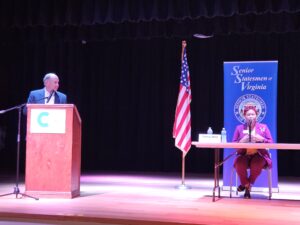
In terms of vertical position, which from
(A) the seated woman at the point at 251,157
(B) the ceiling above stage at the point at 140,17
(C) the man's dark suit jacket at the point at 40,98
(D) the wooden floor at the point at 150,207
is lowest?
(D) the wooden floor at the point at 150,207

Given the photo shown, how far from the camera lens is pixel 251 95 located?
22.3 ft

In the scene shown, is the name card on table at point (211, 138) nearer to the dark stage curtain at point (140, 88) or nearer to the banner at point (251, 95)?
the banner at point (251, 95)

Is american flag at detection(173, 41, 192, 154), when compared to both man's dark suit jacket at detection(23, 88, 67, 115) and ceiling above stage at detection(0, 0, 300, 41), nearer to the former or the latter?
ceiling above stage at detection(0, 0, 300, 41)

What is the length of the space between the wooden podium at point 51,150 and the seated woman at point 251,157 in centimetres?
203

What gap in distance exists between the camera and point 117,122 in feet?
33.2

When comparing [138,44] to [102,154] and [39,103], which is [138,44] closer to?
[102,154]

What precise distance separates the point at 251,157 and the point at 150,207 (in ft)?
5.67

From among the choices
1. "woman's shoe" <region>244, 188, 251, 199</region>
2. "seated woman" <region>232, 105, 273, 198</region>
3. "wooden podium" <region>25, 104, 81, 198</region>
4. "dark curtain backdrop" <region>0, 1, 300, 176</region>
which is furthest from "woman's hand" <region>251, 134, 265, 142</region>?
"dark curtain backdrop" <region>0, 1, 300, 176</region>

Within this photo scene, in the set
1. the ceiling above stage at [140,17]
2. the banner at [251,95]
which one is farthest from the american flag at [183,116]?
the ceiling above stage at [140,17]

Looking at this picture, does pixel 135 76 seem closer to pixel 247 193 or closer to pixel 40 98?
pixel 40 98

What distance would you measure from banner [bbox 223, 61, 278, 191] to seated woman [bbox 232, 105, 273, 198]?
→ 48 centimetres

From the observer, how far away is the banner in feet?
22.0

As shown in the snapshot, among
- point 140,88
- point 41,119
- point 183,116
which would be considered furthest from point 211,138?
point 140,88

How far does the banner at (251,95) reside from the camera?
6.70 metres
